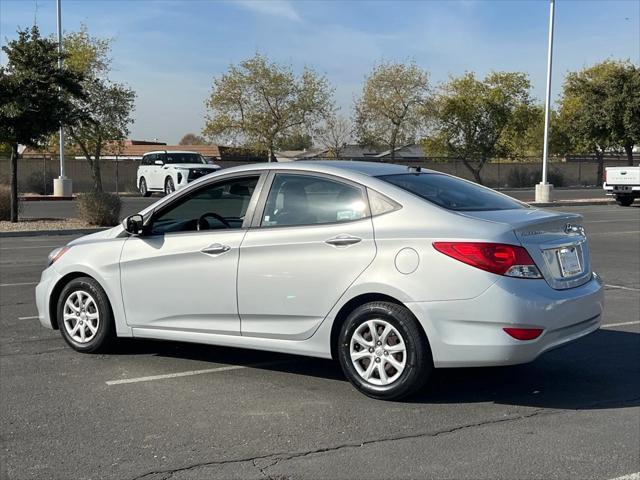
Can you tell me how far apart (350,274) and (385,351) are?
0.58 m

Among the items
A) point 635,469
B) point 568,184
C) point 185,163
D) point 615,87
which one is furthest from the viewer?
point 568,184

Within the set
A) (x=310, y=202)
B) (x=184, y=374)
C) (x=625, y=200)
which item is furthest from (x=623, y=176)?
(x=184, y=374)

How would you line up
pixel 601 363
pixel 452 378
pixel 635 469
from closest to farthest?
pixel 635 469 < pixel 452 378 < pixel 601 363

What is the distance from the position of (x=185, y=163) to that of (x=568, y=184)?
124ft

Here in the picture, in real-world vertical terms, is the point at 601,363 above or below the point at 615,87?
below

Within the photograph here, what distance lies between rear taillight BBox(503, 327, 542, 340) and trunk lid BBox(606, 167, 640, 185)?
89.4 feet

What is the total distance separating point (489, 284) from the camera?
15.8 feet

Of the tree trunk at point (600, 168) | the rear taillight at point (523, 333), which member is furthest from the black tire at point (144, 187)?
the tree trunk at point (600, 168)

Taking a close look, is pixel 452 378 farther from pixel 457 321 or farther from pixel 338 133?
pixel 338 133

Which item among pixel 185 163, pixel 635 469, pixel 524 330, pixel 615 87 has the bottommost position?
pixel 635 469

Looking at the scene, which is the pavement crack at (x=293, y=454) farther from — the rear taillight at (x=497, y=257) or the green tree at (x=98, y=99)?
the green tree at (x=98, y=99)

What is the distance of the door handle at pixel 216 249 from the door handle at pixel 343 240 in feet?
2.91

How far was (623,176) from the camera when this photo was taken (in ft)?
99.9

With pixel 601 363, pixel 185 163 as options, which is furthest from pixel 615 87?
pixel 601 363
